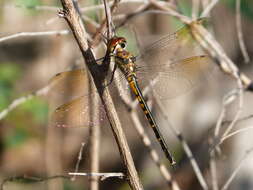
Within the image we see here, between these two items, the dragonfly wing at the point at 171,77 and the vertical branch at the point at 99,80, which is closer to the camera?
the vertical branch at the point at 99,80

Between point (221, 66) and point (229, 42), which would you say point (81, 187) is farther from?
point (221, 66)

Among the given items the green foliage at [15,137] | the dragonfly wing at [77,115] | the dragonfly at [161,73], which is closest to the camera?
the dragonfly wing at [77,115]

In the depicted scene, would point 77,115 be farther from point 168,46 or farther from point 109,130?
point 109,130

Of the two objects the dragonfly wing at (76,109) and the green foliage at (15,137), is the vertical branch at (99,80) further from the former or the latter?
the green foliage at (15,137)

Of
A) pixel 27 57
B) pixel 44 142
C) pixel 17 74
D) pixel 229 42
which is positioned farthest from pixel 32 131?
pixel 229 42

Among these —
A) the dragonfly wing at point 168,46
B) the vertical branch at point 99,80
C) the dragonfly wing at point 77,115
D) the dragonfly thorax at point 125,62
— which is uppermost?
the dragonfly wing at point 168,46

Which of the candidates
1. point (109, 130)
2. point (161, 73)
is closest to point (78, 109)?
point (161, 73)

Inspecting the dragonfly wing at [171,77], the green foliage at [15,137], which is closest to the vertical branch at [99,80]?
the dragonfly wing at [171,77]
